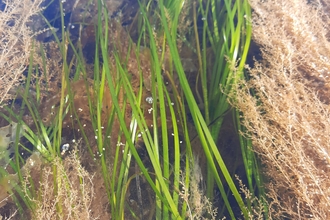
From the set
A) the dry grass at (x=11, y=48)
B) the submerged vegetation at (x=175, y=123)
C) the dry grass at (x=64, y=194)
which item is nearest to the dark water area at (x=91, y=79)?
the submerged vegetation at (x=175, y=123)

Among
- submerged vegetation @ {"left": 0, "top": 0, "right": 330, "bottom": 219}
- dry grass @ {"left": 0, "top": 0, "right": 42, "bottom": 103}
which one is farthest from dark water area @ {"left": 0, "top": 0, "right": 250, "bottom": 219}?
dry grass @ {"left": 0, "top": 0, "right": 42, "bottom": 103}

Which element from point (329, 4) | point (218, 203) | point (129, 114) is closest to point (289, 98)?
point (218, 203)

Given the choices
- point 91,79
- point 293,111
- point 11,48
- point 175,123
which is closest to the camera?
point 293,111

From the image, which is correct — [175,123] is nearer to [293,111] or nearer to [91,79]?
[293,111]

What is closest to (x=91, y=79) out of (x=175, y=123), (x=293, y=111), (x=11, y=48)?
(x=11, y=48)

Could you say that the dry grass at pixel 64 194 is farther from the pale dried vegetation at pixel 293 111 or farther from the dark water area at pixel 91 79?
the pale dried vegetation at pixel 293 111

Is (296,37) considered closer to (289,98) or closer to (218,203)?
(289,98)
